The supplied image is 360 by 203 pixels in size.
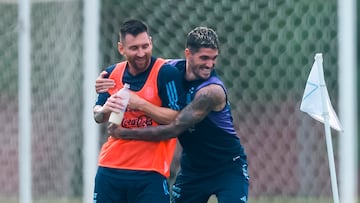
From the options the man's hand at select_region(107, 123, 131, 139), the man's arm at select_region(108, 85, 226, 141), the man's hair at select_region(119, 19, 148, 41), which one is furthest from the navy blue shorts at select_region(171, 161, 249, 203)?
the man's hair at select_region(119, 19, 148, 41)

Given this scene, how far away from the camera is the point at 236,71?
11.2 meters

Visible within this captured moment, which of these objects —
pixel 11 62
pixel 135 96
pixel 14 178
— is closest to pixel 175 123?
pixel 135 96

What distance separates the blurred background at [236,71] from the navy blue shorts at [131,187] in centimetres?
271

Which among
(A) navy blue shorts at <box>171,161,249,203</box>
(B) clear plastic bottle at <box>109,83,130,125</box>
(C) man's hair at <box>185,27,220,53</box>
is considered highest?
(C) man's hair at <box>185,27,220,53</box>

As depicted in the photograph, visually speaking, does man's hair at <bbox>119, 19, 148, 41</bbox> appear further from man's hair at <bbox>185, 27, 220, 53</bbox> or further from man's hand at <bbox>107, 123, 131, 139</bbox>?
man's hand at <bbox>107, 123, 131, 139</bbox>

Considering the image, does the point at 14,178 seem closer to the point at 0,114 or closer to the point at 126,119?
the point at 0,114

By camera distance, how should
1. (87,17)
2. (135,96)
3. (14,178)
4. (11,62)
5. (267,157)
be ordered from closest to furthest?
(135,96)
(87,17)
(267,157)
(11,62)
(14,178)

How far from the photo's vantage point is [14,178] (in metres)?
13.6

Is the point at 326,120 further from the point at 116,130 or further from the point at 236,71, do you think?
the point at 236,71

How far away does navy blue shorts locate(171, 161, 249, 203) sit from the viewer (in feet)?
28.6

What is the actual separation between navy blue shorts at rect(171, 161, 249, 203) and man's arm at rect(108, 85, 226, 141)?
1.89 ft

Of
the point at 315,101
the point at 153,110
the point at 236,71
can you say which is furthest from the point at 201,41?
the point at 236,71

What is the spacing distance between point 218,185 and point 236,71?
8.35 feet

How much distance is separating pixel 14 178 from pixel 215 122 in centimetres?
544
